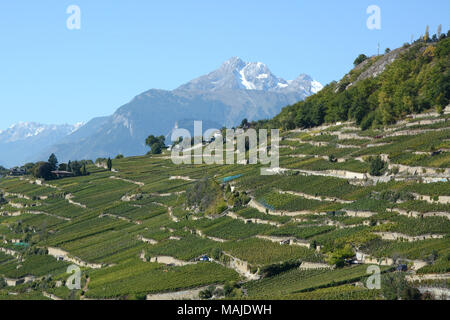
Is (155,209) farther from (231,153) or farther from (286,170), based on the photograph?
(231,153)

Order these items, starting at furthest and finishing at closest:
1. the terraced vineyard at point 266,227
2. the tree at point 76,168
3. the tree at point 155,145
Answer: the tree at point 155,145 < the tree at point 76,168 < the terraced vineyard at point 266,227

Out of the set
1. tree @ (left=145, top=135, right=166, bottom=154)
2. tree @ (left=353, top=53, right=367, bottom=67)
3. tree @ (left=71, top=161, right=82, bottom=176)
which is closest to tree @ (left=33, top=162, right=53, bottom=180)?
tree @ (left=71, top=161, right=82, bottom=176)

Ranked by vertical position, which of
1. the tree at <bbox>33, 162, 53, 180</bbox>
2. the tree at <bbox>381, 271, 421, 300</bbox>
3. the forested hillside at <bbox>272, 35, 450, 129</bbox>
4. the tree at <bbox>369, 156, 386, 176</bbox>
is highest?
the forested hillside at <bbox>272, 35, 450, 129</bbox>

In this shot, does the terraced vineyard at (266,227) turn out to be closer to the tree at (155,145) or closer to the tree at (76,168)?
the tree at (76,168)

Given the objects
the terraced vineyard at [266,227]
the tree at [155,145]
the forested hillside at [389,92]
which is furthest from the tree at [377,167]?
the tree at [155,145]

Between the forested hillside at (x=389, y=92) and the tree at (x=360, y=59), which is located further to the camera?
the tree at (x=360, y=59)

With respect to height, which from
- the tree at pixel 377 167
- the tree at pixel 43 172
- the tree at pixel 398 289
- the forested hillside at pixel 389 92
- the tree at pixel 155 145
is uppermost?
the forested hillside at pixel 389 92

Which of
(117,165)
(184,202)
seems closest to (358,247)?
(184,202)

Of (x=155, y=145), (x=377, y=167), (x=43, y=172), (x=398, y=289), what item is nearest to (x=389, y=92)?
(x=377, y=167)

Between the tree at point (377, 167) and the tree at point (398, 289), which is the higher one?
the tree at point (377, 167)

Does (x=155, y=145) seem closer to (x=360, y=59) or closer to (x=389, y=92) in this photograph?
(x=360, y=59)

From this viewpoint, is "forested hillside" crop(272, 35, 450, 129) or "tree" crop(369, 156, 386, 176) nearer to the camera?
"tree" crop(369, 156, 386, 176)

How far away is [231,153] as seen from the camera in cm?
12812

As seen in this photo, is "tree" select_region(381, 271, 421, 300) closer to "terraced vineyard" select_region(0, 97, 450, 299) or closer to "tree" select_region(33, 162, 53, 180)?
"terraced vineyard" select_region(0, 97, 450, 299)
